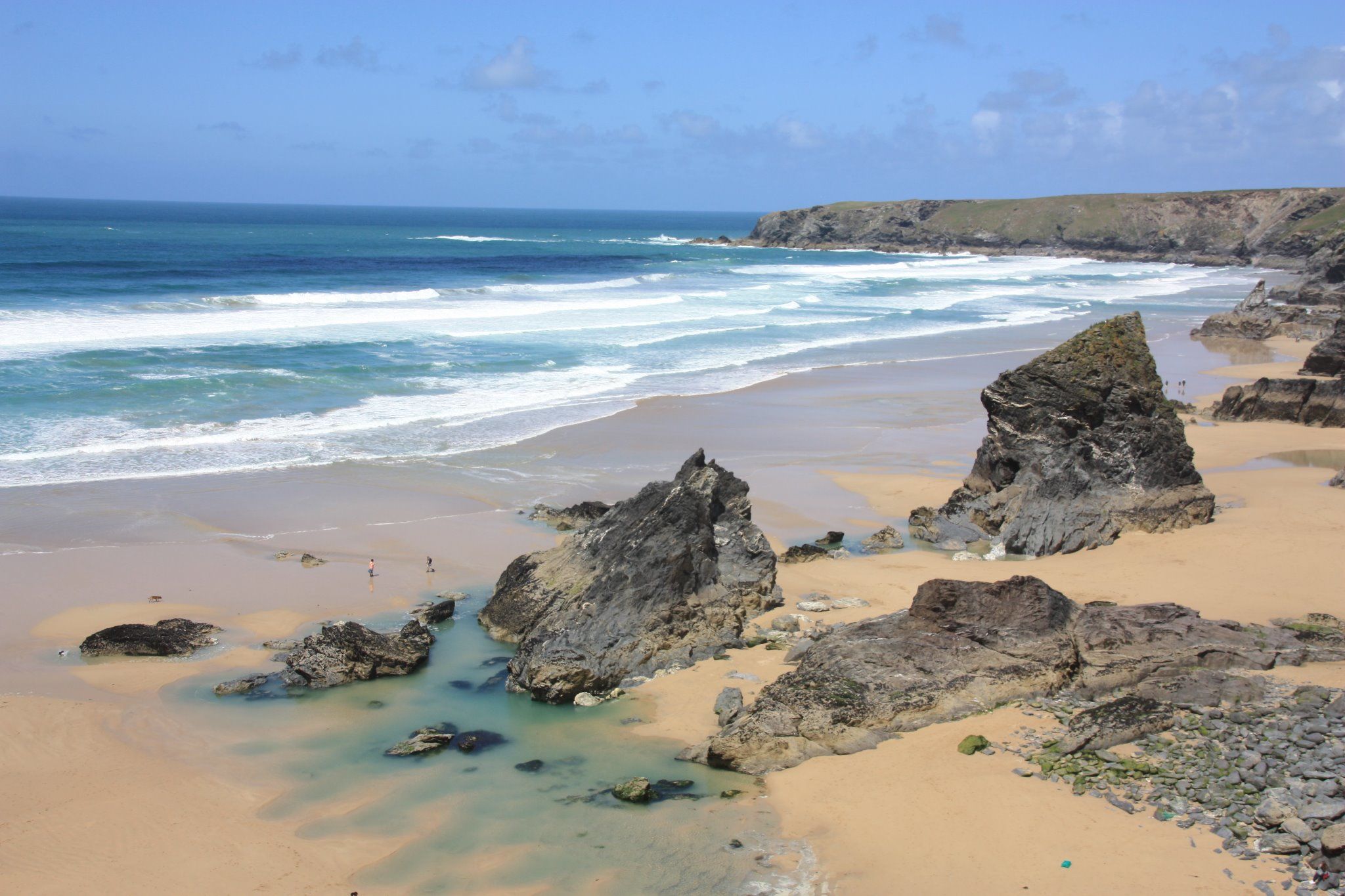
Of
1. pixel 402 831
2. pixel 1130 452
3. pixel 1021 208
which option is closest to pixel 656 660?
pixel 402 831

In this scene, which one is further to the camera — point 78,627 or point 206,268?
point 206,268

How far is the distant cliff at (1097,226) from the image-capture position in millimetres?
96312

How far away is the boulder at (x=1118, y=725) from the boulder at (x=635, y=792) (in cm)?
334

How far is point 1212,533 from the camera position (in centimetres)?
1506

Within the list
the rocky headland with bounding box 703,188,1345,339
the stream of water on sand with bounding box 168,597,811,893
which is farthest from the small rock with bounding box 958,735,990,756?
the rocky headland with bounding box 703,188,1345,339

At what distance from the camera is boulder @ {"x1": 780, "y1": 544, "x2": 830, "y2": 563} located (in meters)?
14.8

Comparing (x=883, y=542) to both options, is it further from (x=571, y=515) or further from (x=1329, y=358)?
(x=1329, y=358)

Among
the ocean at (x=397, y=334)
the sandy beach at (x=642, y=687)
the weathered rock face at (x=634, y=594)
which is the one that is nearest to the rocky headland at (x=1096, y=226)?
the ocean at (x=397, y=334)

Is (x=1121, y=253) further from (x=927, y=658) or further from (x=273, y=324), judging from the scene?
(x=927, y=658)

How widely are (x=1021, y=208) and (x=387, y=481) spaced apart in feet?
360

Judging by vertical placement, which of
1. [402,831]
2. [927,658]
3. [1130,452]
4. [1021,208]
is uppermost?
[1021,208]

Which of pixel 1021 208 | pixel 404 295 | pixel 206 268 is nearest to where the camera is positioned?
pixel 404 295

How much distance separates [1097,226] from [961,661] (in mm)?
108684

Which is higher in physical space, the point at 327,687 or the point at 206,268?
the point at 206,268
